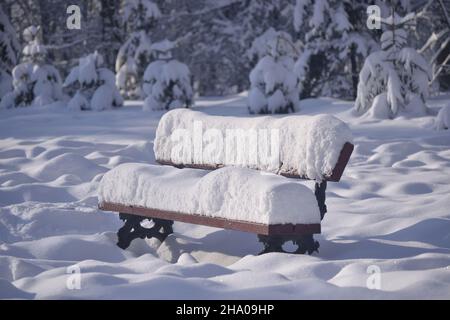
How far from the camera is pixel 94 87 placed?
21.8 m

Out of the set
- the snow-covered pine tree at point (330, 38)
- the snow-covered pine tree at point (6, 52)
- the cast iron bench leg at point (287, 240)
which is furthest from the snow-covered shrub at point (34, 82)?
the cast iron bench leg at point (287, 240)

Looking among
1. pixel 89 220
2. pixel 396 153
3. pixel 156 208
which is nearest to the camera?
pixel 156 208

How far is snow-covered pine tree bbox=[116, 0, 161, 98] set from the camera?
28.9 m

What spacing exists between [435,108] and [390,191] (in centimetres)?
848

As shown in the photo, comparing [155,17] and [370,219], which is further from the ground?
[155,17]

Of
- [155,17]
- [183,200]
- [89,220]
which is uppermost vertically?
[155,17]

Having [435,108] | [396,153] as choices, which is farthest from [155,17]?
[396,153]

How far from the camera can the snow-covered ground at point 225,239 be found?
15.9ft

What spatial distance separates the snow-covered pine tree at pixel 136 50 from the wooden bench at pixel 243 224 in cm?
2124

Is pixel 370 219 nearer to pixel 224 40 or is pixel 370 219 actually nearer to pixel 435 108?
pixel 435 108

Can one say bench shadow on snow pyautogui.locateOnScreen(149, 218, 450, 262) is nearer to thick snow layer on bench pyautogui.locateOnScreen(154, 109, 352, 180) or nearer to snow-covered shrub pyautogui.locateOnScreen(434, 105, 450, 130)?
thick snow layer on bench pyautogui.locateOnScreen(154, 109, 352, 180)

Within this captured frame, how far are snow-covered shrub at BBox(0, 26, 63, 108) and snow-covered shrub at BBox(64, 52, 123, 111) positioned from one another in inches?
42.3

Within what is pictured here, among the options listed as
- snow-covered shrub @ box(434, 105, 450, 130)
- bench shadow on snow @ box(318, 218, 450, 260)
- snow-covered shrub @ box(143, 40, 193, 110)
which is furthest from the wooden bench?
snow-covered shrub @ box(143, 40, 193, 110)

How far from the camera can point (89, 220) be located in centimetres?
809
